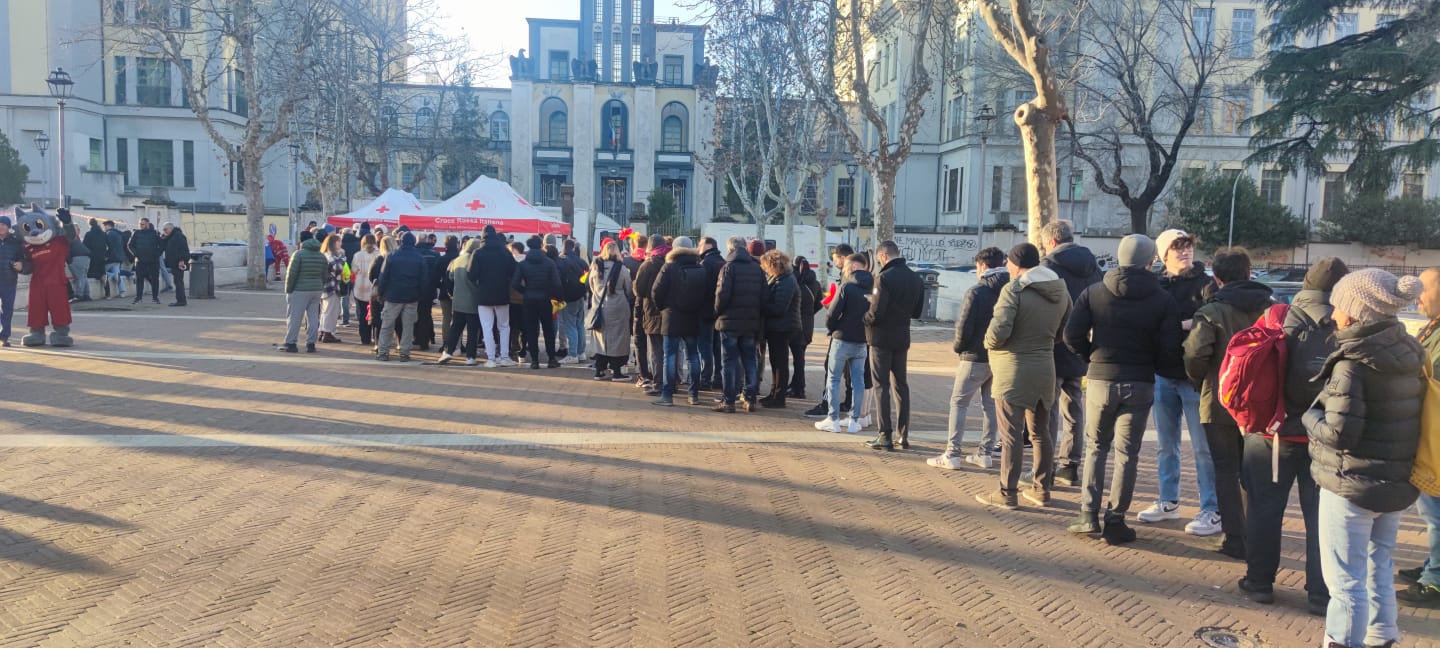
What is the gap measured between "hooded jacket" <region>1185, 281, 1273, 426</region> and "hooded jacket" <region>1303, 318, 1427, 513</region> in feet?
4.04

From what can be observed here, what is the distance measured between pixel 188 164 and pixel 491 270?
47130 millimetres

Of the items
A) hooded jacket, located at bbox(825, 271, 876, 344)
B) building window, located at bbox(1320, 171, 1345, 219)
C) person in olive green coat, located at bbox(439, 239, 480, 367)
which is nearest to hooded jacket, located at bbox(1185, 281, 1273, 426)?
hooded jacket, located at bbox(825, 271, 876, 344)

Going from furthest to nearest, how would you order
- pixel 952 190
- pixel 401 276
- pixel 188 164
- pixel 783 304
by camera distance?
pixel 952 190
pixel 188 164
pixel 401 276
pixel 783 304

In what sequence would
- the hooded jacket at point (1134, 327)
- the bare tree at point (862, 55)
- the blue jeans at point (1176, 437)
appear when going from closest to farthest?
the hooded jacket at point (1134, 327)
the blue jeans at point (1176, 437)
the bare tree at point (862, 55)

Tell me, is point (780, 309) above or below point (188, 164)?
below

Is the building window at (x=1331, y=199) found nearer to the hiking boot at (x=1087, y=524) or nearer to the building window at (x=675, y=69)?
the building window at (x=675, y=69)

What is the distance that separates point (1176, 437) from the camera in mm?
5988

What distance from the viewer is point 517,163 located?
54812 millimetres

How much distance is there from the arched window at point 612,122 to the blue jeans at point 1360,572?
54.2 meters

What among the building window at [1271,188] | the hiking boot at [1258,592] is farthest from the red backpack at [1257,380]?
the building window at [1271,188]

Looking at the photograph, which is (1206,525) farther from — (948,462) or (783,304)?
(783,304)

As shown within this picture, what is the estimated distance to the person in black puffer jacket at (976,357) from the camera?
6.73m

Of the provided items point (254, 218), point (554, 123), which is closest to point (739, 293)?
point (254, 218)

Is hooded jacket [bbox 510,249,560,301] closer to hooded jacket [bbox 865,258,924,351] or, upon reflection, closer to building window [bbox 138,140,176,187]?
hooded jacket [bbox 865,258,924,351]
